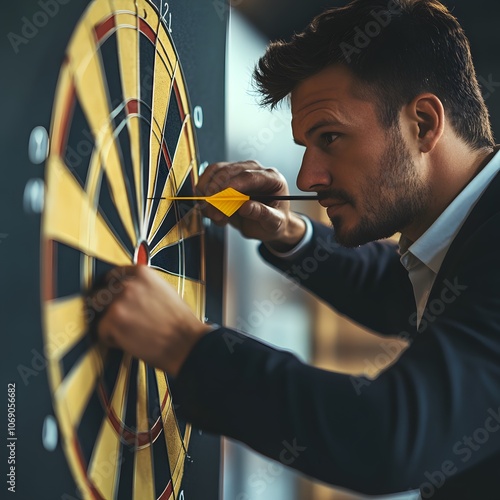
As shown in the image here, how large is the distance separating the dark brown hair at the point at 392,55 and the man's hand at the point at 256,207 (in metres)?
0.17

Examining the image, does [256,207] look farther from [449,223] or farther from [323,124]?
[449,223]

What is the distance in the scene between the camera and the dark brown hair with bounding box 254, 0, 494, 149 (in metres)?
1.23

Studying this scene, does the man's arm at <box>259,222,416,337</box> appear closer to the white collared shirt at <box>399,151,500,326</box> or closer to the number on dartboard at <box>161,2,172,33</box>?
the white collared shirt at <box>399,151,500,326</box>

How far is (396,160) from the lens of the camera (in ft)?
4.01

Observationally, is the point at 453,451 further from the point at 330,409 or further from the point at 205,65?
the point at 205,65

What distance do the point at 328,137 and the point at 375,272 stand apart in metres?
0.52

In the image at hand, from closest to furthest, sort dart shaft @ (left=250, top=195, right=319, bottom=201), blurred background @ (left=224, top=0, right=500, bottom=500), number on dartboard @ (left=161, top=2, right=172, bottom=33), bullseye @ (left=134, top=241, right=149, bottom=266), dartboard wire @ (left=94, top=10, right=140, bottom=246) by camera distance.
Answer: dartboard wire @ (left=94, top=10, right=140, bottom=246) < bullseye @ (left=134, top=241, right=149, bottom=266) < number on dartboard @ (left=161, top=2, right=172, bottom=33) < dart shaft @ (left=250, top=195, right=319, bottom=201) < blurred background @ (left=224, top=0, right=500, bottom=500)

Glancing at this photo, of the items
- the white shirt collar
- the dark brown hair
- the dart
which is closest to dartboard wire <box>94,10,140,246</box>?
the dart

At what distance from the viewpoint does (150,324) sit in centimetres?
87

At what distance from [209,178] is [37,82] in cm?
55

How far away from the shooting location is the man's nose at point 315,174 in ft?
4.00

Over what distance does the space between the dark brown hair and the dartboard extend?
8.5 inches

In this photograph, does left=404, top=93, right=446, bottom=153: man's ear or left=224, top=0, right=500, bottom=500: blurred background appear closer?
left=404, top=93, right=446, bottom=153: man's ear

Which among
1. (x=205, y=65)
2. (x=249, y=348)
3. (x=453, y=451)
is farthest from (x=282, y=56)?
(x=453, y=451)
